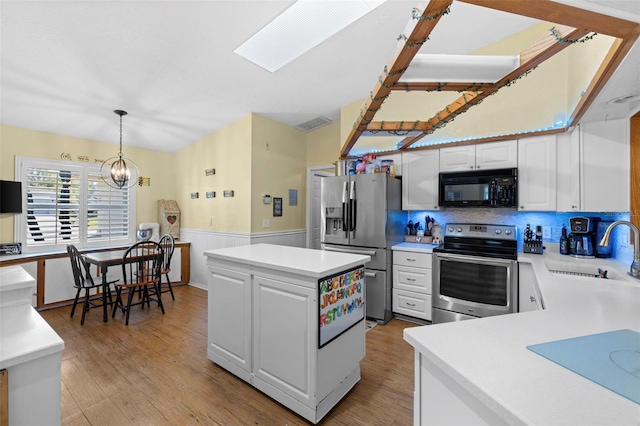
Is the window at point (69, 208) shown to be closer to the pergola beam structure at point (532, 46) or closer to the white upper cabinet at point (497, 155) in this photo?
the pergola beam structure at point (532, 46)

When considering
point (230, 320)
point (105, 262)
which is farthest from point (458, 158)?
point (105, 262)

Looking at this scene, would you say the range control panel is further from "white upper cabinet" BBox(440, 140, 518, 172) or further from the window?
the window

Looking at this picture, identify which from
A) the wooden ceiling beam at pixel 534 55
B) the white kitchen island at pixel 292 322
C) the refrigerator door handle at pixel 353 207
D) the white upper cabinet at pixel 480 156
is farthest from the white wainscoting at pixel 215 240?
the wooden ceiling beam at pixel 534 55

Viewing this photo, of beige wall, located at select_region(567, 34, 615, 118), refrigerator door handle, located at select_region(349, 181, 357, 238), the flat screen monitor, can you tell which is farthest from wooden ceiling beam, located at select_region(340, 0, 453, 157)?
the flat screen monitor

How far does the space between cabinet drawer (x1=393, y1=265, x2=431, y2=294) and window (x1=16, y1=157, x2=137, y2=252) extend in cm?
476

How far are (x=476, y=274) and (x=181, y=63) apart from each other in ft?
12.3

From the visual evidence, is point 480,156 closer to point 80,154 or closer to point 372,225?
point 372,225

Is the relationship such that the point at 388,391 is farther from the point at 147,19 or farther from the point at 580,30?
the point at 147,19

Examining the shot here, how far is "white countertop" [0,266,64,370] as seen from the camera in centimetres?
96

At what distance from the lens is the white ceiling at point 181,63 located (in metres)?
2.12

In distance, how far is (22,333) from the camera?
111 centimetres

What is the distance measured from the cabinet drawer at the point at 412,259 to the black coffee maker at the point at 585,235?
1.27 m

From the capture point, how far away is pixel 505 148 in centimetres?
294

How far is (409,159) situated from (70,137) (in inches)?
205
